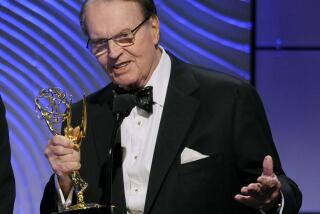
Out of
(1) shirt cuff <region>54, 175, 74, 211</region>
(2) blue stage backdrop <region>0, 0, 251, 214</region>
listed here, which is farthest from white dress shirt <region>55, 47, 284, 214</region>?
(2) blue stage backdrop <region>0, 0, 251, 214</region>

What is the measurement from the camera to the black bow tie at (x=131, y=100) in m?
2.01

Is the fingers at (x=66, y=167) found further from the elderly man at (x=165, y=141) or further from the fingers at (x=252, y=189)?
the fingers at (x=252, y=189)

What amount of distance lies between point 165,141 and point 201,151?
11cm

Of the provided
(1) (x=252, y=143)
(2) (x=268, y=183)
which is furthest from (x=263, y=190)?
(1) (x=252, y=143)

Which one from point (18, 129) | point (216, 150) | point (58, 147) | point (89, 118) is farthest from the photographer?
point (18, 129)

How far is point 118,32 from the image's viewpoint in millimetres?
2184

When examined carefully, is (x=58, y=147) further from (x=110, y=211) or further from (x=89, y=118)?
(x=89, y=118)

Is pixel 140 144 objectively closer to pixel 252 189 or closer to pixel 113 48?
pixel 113 48

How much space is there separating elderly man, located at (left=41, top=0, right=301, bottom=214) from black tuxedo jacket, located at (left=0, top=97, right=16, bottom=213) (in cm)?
14

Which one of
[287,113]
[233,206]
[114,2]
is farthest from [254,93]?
[287,113]

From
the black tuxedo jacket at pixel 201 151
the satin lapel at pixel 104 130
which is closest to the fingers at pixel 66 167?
the black tuxedo jacket at pixel 201 151

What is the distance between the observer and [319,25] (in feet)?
11.6

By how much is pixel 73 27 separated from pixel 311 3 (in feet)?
3.73

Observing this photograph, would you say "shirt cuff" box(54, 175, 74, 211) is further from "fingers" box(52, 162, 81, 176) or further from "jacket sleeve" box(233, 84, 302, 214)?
"jacket sleeve" box(233, 84, 302, 214)
